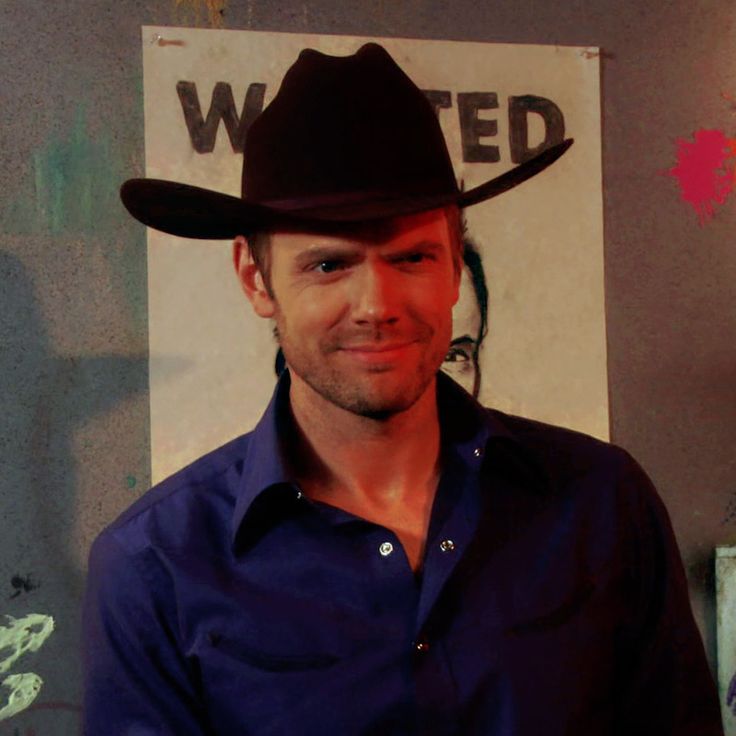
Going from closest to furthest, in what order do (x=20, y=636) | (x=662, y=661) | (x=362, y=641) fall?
(x=362, y=641)
(x=662, y=661)
(x=20, y=636)

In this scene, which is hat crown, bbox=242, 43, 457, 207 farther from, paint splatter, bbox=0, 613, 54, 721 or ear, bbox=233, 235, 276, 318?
paint splatter, bbox=0, 613, 54, 721

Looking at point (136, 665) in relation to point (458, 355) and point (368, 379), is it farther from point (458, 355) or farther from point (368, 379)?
point (458, 355)

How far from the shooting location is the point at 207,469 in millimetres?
958

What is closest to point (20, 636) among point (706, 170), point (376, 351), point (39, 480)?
point (39, 480)

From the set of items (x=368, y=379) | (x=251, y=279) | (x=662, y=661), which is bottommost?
(x=662, y=661)

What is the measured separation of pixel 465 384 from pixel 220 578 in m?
0.61

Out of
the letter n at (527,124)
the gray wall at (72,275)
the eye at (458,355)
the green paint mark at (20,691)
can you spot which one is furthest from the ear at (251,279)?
the green paint mark at (20,691)

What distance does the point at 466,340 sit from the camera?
1.33 meters

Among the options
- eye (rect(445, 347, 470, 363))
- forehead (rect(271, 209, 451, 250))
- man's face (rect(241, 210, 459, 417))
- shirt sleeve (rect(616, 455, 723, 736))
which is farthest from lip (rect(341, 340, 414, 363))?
eye (rect(445, 347, 470, 363))

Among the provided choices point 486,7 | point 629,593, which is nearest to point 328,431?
point 629,593

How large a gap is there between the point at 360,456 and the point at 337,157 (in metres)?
0.33

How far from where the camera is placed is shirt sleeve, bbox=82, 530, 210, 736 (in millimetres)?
833

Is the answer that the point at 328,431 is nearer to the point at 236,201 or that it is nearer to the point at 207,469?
the point at 207,469

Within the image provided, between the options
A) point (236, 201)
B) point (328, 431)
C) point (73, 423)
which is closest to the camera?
point (236, 201)
